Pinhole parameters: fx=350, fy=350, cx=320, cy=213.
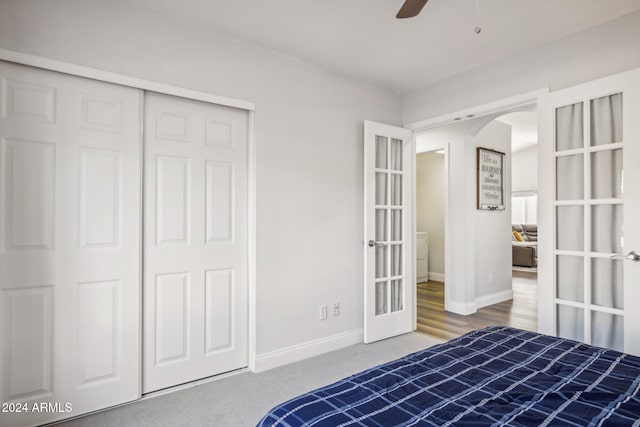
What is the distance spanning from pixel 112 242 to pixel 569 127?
3209mm

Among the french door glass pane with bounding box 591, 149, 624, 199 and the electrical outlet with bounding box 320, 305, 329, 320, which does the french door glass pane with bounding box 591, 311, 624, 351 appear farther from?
the electrical outlet with bounding box 320, 305, 329, 320

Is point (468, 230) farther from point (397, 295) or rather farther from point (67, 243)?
point (67, 243)

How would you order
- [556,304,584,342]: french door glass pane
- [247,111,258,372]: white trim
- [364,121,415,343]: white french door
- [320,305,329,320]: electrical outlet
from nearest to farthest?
[556,304,584,342]: french door glass pane → [247,111,258,372]: white trim → [320,305,329,320]: electrical outlet → [364,121,415,343]: white french door

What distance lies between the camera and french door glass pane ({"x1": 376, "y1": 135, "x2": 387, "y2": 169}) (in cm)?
351

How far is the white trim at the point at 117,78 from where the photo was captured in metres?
1.92

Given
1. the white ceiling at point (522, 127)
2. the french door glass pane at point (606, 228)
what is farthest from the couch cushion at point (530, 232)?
the french door glass pane at point (606, 228)

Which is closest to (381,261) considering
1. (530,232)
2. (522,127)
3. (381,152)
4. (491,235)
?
(381,152)

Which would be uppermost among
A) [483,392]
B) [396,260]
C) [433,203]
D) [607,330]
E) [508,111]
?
[508,111]

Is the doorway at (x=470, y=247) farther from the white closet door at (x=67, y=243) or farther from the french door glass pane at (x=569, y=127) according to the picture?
the white closet door at (x=67, y=243)

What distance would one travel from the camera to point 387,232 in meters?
3.55

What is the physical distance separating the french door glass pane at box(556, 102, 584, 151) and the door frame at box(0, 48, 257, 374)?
227 cm

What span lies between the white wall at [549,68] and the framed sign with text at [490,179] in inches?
65.2

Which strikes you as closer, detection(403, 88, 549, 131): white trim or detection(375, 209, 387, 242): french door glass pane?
detection(403, 88, 549, 131): white trim

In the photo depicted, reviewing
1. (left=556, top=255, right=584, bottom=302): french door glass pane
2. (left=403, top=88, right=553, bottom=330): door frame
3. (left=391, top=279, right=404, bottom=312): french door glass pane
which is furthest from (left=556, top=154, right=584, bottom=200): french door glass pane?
(left=391, top=279, right=404, bottom=312): french door glass pane
